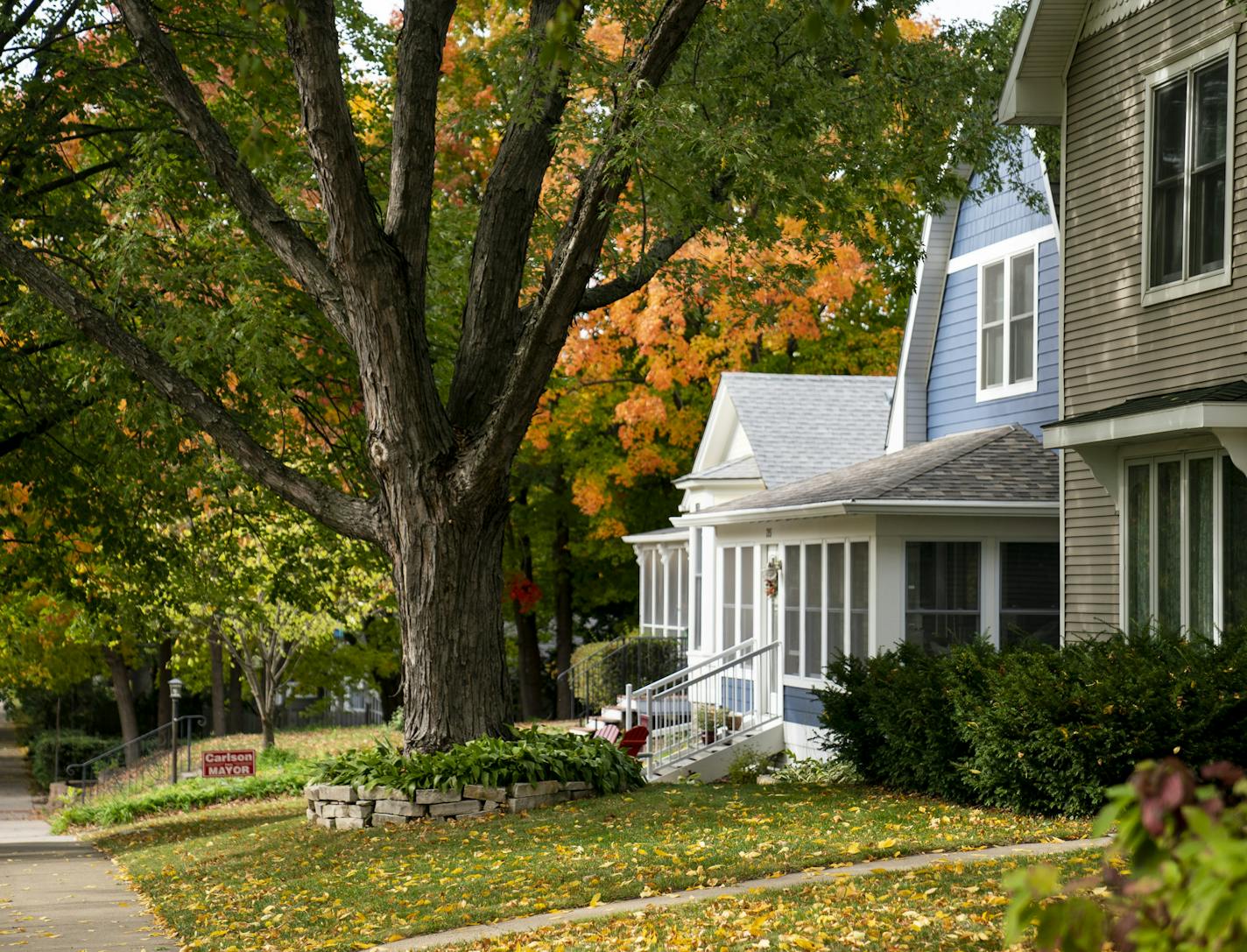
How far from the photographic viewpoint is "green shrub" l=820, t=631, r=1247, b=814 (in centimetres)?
1049

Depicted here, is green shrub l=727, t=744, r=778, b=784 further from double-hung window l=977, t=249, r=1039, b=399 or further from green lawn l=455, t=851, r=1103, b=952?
green lawn l=455, t=851, r=1103, b=952

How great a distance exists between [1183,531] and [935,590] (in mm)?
6089

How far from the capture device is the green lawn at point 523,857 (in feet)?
30.9

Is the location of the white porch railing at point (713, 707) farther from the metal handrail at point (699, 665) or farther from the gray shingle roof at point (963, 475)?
the gray shingle roof at point (963, 475)

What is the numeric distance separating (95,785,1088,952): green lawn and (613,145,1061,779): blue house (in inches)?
164

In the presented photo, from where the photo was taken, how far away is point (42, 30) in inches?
656

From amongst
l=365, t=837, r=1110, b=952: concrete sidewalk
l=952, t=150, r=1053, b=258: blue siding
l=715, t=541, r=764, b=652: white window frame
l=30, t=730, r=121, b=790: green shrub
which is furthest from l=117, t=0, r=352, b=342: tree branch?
l=30, t=730, r=121, b=790: green shrub

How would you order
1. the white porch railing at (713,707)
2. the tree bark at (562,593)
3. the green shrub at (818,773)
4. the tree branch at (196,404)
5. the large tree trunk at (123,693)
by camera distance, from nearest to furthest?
the tree branch at (196,404) → the green shrub at (818,773) → the white porch railing at (713,707) → the tree bark at (562,593) → the large tree trunk at (123,693)

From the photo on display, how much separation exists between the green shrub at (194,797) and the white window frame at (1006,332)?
12249 millimetres

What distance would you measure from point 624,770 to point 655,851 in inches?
176

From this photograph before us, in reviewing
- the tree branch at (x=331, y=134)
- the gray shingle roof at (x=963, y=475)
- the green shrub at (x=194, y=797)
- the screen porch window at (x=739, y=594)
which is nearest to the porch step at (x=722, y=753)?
the screen porch window at (x=739, y=594)

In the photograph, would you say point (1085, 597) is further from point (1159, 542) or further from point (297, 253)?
point (297, 253)

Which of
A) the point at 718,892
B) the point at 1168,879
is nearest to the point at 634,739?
the point at 718,892

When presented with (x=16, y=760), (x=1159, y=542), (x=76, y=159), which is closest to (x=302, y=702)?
(x=16, y=760)
